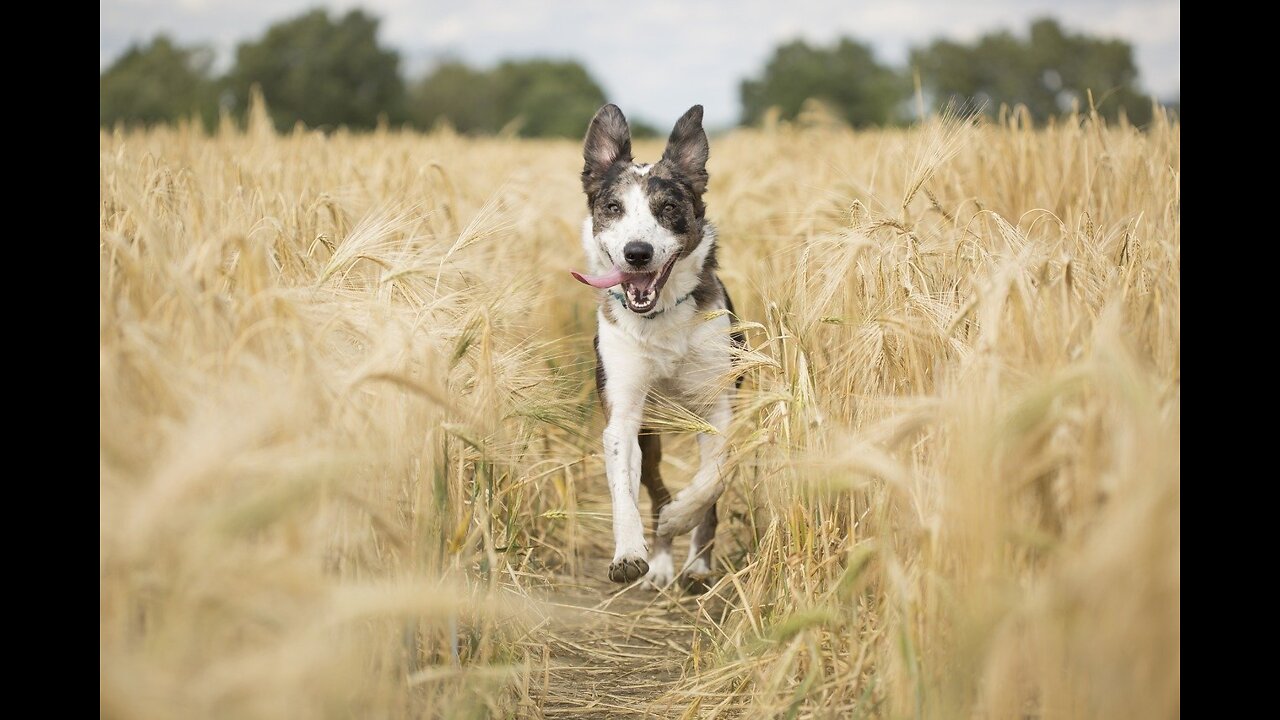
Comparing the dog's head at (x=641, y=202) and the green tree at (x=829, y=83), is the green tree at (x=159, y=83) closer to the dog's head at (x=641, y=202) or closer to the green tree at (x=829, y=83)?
the green tree at (x=829, y=83)

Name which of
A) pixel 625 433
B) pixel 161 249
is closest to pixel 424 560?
pixel 161 249

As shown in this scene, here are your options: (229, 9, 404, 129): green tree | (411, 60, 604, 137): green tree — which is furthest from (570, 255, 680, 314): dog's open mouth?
(411, 60, 604, 137): green tree

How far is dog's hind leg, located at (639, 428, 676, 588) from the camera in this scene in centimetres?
467

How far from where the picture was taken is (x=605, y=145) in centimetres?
518

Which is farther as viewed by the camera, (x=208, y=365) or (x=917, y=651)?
(x=917, y=651)

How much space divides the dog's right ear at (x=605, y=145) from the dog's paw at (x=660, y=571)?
1963 millimetres

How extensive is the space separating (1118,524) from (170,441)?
191 centimetres

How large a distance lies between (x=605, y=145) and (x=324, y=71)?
2195 inches

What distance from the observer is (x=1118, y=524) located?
1.81m

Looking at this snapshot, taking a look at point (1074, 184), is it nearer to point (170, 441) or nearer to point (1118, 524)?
point (1118, 524)

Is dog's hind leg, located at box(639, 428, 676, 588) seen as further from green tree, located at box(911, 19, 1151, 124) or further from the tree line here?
green tree, located at box(911, 19, 1151, 124)

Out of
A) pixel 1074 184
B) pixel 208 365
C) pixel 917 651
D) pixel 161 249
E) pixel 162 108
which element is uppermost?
pixel 162 108

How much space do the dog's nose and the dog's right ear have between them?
856mm

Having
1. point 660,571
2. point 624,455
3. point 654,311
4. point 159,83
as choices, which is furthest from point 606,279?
point 159,83
